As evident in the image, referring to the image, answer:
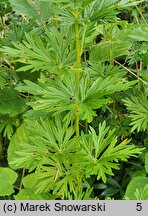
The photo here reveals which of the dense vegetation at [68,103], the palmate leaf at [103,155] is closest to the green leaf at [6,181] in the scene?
the dense vegetation at [68,103]

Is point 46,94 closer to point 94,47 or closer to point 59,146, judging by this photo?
point 59,146

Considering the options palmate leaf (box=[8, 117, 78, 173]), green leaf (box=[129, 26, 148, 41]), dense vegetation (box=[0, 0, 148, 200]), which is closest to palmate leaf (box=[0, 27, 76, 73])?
dense vegetation (box=[0, 0, 148, 200])

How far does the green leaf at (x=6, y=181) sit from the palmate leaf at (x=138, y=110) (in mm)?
424

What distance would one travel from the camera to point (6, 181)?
1332 mm

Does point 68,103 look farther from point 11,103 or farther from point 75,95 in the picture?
point 11,103

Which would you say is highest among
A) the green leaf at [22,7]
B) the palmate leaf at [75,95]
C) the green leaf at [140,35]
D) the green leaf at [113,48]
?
the green leaf at [22,7]

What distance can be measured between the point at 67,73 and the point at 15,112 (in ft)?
1.54

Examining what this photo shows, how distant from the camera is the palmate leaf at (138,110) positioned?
1346 mm

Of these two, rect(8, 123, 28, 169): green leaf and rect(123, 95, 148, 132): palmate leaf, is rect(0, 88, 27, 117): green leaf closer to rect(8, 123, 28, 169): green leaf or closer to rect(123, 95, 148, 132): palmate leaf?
rect(8, 123, 28, 169): green leaf

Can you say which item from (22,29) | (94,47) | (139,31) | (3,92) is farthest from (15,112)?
(139,31)

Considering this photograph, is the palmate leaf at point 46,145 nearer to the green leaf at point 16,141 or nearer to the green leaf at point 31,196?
the green leaf at point 31,196

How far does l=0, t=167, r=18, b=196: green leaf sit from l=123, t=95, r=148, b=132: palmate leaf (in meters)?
0.42

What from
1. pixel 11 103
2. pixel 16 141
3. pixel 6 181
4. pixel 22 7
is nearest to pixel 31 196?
pixel 6 181

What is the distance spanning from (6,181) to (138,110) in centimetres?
48
